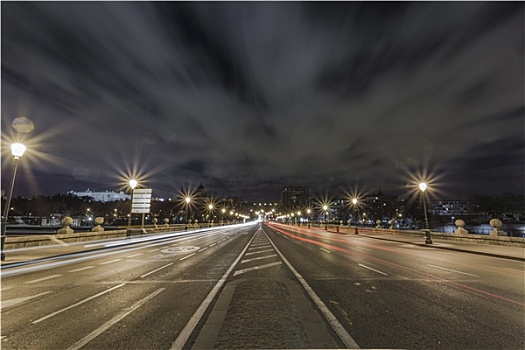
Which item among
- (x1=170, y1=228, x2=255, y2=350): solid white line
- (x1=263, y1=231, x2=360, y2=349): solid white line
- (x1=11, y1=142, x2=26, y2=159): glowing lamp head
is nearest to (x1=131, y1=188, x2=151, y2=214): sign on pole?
(x1=11, y1=142, x2=26, y2=159): glowing lamp head

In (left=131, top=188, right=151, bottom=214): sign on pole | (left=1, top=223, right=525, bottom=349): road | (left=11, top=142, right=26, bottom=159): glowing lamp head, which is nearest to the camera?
(left=1, top=223, right=525, bottom=349): road

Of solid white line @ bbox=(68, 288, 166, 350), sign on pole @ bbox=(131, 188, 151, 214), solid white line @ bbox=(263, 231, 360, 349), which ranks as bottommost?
solid white line @ bbox=(68, 288, 166, 350)

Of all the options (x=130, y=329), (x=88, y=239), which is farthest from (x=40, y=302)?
(x=88, y=239)

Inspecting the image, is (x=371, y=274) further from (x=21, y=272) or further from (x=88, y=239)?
(x=88, y=239)

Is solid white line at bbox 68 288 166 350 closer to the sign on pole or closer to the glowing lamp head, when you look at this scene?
the glowing lamp head

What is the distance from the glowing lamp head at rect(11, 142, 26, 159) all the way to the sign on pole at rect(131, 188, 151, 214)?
1774 centimetres

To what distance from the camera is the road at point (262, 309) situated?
4676mm

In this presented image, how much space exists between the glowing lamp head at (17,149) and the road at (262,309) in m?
6.43

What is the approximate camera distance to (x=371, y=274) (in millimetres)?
10766

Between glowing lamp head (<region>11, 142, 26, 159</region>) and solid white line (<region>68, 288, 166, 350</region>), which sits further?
glowing lamp head (<region>11, 142, 26, 159</region>)

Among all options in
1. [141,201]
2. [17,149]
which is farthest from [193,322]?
[141,201]

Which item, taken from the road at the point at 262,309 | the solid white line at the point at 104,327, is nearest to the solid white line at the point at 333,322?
the road at the point at 262,309

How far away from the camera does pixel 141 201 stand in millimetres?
32125

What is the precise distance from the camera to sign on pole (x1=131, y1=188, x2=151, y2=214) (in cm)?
3153
